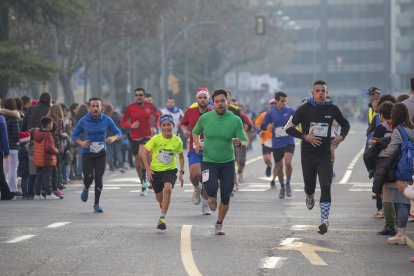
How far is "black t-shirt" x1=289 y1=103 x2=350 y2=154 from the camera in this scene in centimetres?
1562

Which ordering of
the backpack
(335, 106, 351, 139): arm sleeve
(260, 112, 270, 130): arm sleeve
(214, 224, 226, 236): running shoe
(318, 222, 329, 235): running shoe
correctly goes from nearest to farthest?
the backpack, (318, 222, 329, 235): running shoe, (214, 224, 226, 236): running shoe, (335, 106, 351, 139): arm sleeve, (260, 112, 270, 130): arm sleeve

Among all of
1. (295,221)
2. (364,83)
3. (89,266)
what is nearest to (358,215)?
(295,221)

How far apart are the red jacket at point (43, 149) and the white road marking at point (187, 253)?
6282 millimetres

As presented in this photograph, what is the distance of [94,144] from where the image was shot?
19.3m

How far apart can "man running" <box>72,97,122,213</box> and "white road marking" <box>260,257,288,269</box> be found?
6.66 meters

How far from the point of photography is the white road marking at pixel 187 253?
38.9 feet

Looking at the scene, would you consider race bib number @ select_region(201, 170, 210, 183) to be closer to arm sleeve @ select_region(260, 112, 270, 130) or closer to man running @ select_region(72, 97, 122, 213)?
man running @ select_region(72, 97, 122, 213)

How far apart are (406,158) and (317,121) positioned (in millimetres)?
1590

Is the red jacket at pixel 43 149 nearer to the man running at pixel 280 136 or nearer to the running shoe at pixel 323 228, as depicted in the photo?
the man running at pixel 280 136

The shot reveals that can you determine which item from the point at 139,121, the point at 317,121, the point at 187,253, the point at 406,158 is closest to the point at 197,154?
the point at 317,121

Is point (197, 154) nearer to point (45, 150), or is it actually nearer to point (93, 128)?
point (93, 128)

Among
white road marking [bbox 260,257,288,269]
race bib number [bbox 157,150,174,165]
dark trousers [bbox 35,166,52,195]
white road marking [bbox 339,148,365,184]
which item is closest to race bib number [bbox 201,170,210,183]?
race bib number [bbox 157,150,174,165]

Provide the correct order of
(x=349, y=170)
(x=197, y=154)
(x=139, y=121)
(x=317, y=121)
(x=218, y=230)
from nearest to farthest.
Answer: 1. (x=218, y=230)
2. (x=317, y=121)
3. (x=197, y=154)
4. (x=139, y=121)
5. (x=349, y=170)

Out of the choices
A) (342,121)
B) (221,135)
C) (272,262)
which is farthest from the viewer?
(342,121)
